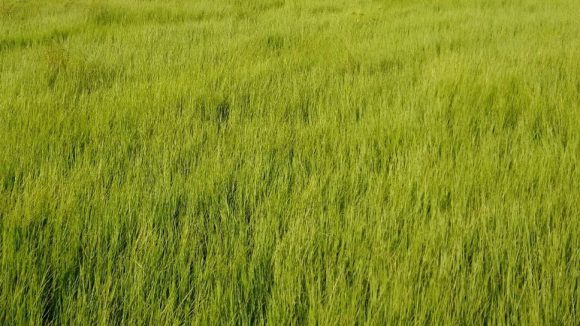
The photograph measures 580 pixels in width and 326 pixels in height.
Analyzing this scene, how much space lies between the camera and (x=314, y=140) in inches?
64.6

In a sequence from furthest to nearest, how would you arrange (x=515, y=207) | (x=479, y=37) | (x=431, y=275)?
1. (x=479, y=37)
2. (x=515, y=207)
3. (x=431, y=275)

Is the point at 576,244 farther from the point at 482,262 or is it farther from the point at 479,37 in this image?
the point at 479,37

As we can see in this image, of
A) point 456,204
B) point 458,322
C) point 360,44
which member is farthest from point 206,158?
point 360,44

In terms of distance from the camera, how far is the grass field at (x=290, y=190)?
85 cm

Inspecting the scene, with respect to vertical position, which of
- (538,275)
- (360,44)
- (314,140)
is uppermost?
(360,44)

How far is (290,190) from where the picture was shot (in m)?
1.31

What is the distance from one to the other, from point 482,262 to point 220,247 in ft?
2.17

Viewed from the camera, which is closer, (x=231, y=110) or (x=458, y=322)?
(x=458, y=322)

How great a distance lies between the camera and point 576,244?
1.01 m

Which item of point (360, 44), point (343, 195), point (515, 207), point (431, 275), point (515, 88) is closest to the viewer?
point (431, 275)

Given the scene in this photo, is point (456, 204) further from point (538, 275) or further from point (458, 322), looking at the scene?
point (458, 322)

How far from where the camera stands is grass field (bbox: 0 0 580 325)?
33.4 inches

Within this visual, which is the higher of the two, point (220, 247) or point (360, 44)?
point (360, 44)

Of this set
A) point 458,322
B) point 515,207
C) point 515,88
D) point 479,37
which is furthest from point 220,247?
point 479,37
